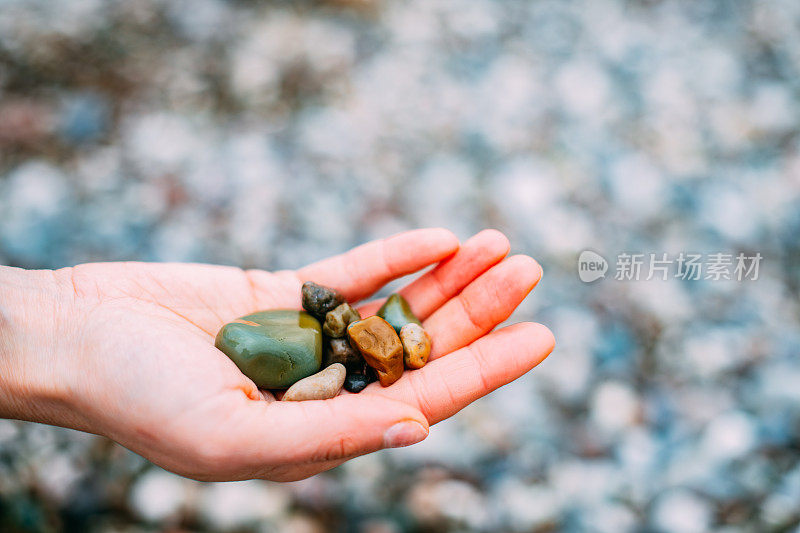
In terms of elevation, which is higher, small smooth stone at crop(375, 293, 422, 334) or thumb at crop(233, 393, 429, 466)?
small smooth stone at crop(375, 293, 422, 334)

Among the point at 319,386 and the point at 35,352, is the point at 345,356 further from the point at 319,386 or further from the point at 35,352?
the point at 35,352

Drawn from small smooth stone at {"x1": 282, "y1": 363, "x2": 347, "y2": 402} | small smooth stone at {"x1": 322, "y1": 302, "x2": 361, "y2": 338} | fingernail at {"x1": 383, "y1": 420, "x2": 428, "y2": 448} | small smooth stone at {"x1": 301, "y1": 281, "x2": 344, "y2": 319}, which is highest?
small smooth stone at {"x1": 301, "y1": 281, "x2": 344, "y2": 319}

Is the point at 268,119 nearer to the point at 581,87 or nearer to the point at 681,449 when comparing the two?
the point at 581,87

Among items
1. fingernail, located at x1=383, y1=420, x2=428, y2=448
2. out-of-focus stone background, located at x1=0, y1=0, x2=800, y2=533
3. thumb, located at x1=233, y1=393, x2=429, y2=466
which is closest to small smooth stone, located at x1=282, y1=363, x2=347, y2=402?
thumb, located at x1=233, y1=393, x2=429, y2=466

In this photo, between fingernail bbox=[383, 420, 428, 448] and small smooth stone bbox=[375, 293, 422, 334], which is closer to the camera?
fingernail bbox=[383, 420, 428, 448]

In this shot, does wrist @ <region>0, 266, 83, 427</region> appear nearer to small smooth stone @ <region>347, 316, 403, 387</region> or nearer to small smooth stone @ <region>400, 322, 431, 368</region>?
small smooth stone @ <region>347, 316, 403, 387</region>

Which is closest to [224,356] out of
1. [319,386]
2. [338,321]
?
[319,386]
